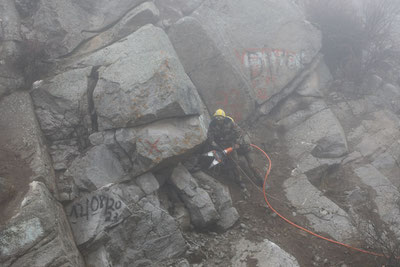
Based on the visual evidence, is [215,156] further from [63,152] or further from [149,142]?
[63,152]

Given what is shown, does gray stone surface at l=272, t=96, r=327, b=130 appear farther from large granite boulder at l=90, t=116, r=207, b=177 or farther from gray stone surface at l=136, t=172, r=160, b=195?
gray stone surface at l=136, t=172, r=160, b=195

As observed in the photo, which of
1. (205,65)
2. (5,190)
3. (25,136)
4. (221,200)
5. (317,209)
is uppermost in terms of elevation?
(25,136)

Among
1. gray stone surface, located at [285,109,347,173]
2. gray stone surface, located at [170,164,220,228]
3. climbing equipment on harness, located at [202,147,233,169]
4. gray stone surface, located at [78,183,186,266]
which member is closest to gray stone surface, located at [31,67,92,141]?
gray stone surface, located at [78,183,186,266]

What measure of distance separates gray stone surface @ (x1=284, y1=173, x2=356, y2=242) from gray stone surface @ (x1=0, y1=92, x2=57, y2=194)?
572cm

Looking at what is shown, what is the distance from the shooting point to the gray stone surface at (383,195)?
6.69 metres

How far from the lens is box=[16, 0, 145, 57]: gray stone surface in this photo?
752cm

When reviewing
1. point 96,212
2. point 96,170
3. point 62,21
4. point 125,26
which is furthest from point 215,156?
point 62,21

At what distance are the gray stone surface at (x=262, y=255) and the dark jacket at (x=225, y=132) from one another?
2958mm

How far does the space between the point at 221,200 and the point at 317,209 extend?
2.44 m

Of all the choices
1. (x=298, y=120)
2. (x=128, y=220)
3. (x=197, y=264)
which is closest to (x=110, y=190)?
(x=128, y=220)

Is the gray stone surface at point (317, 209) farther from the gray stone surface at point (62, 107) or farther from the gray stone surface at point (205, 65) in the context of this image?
the gray stone surface at point (62, 107)

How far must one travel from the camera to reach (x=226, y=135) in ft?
26.0

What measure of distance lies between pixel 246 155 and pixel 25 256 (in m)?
5.91

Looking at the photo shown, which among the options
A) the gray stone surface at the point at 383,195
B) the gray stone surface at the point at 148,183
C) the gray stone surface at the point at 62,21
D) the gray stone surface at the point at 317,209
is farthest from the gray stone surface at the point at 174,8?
the gray stone surface at the point at 383,195
